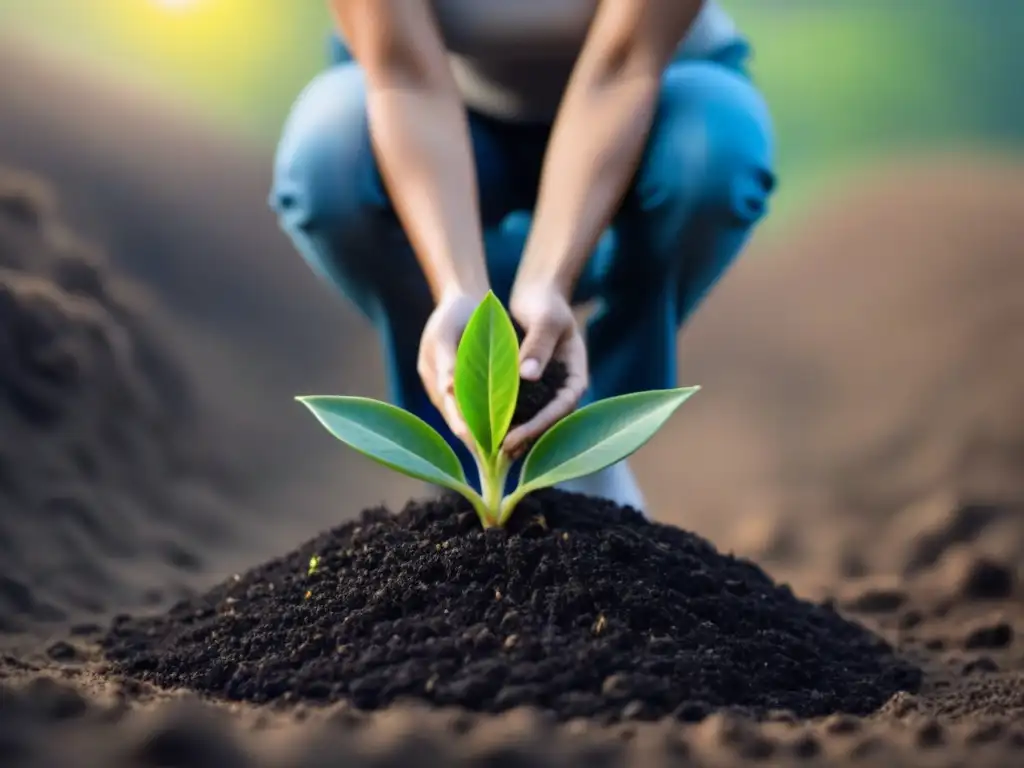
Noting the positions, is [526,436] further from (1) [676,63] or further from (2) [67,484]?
(2) [67,484]

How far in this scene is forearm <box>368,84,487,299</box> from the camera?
0.83 m

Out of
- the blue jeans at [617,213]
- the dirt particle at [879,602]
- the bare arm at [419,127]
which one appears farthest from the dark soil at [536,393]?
the dirt particle at [879,602]

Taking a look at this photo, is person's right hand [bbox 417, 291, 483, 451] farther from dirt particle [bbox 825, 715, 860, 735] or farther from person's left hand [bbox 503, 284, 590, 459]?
dirt particle [bbox 825, 715, 860, 735]

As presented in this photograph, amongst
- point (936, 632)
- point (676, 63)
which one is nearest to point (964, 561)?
point (936, 632)

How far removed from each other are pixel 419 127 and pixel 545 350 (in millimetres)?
258

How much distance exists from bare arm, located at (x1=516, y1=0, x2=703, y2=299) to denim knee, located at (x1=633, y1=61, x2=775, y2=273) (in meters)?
0.07

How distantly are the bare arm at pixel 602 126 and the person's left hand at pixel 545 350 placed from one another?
52 millimetres

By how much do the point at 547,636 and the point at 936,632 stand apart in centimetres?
66

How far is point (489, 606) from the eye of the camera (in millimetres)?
688

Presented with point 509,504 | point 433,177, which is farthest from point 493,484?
point 433,177

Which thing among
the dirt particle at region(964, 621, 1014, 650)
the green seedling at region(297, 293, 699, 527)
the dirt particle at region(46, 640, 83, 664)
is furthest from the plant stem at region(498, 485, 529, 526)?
Answer: the dirt particle at region(964, 621, 1014, 650)

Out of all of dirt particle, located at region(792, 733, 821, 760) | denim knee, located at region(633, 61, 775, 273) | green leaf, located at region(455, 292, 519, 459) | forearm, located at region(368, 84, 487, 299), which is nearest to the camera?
dirt particle, located at region(792, 733, 821, 760)

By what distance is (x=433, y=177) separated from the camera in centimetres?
86

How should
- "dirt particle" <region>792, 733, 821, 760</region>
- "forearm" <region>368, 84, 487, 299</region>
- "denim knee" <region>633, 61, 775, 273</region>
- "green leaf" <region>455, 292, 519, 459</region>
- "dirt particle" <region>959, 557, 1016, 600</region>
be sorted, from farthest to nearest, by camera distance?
"dirt particle" <region>959, 557, 1016, 600</region> → "denim knee" <region>633, 61, 775, 273</region> → "forearm" <region>368, 84, 487, 299</region> → "green leaf" <region>455, 292, 519, 459</region> → "dirt particle" <region>792, 733, 821, 760</region>
